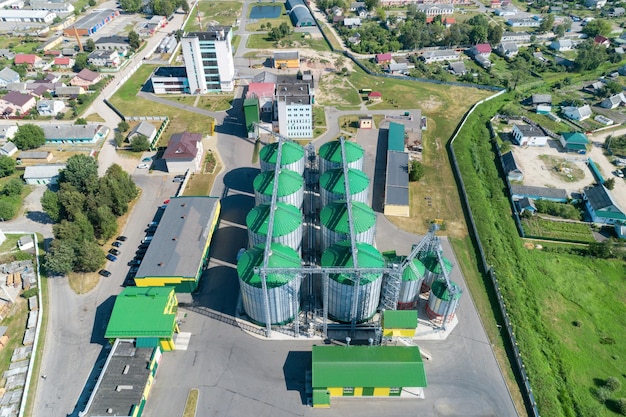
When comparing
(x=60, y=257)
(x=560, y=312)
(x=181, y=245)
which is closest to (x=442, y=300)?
(x=560, y=312)

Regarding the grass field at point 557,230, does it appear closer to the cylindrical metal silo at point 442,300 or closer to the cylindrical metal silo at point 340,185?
the cylindrical metal silo at point 442,300

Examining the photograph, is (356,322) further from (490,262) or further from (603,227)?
(603,227)

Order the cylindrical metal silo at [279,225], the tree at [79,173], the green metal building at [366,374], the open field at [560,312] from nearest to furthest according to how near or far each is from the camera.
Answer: the green metal building at [366,374] < the open field at [560,312] < the cylindrical metal silo at [279,225] < the tree at [79,173]

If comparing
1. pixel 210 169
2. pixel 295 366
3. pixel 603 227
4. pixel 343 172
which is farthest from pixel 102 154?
pixel 603 227

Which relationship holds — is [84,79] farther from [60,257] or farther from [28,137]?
[60,257]

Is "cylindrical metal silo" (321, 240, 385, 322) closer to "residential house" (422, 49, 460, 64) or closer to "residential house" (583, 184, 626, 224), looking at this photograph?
"residential house" (583, 184, 626, 224)

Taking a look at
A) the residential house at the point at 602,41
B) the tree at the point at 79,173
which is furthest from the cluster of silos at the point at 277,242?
the residential house at the point at 602,41
